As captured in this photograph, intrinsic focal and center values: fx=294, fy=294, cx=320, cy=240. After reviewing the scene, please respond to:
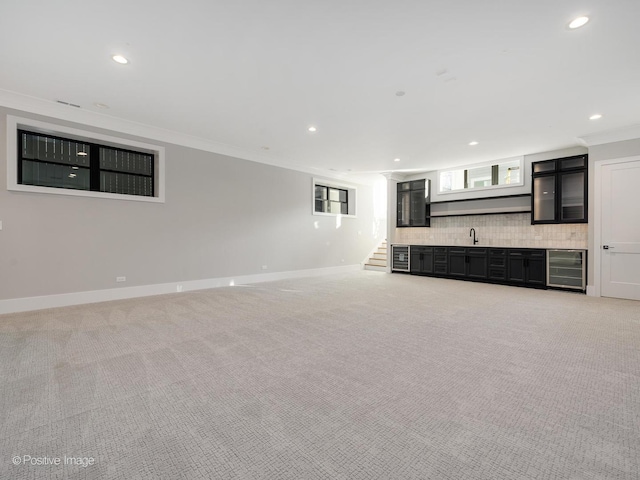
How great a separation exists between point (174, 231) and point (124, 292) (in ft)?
4.64

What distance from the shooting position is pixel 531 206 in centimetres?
682

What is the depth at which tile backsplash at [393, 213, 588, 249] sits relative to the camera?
6.63m

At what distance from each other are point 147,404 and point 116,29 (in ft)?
10.9

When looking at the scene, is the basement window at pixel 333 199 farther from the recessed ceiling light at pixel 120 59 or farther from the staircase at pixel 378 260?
the recessed ceiling light at pixel 120 59

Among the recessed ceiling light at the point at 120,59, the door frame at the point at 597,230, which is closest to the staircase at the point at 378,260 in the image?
the door frame at the point at 597,230

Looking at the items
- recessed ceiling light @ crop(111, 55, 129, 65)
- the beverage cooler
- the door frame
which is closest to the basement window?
the beverage cooler

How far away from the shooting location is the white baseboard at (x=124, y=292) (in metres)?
4.38

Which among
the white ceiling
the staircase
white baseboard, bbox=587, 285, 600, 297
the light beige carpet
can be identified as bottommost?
the light beige carpet

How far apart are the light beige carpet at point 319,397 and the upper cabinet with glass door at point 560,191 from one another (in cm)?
301

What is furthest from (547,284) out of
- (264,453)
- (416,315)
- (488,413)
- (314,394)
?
(264,453)

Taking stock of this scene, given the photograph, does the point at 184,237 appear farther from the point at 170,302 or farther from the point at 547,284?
the point at 547,284

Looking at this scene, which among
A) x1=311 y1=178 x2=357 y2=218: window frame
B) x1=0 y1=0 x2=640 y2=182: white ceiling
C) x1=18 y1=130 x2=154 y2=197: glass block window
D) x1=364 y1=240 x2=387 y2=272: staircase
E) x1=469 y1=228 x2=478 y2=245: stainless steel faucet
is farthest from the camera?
x1=364 y1=240 x2=387 y2=272: staircase

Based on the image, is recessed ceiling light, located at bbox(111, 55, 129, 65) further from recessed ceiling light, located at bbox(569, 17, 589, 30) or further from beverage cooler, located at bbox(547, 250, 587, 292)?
beverage cooler, located at bbox(547, 250, 587, 292)

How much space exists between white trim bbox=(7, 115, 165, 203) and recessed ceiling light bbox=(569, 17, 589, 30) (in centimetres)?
620
